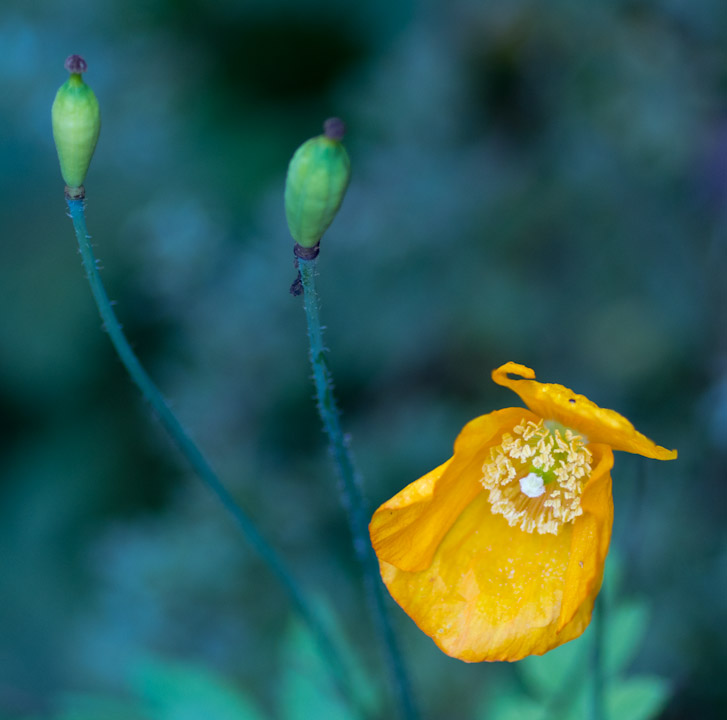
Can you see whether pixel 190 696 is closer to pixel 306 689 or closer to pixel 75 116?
pixel 306 689

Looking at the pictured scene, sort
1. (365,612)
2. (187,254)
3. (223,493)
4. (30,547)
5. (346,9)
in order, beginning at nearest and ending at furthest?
(223,493)
(365,612)
(187,254)
(30,547)
(346,9)

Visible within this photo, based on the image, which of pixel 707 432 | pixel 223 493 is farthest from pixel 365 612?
pixel 223 493

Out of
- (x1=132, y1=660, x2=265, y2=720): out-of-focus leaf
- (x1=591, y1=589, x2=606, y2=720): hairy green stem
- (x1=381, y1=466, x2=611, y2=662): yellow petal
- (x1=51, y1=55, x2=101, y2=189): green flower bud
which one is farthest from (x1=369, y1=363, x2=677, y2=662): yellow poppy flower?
(x1=132, y1=660, x2=265, y2=720): out-of-focus leaf

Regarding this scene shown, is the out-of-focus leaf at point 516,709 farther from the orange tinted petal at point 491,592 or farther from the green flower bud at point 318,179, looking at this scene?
the green flower bud at point 318,179

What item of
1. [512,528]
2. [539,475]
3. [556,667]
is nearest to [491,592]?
[512,528]

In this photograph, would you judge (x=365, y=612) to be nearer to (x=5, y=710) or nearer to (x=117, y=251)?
(x=5, y=710)

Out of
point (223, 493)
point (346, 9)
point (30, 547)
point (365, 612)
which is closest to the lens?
point (223, 493)
